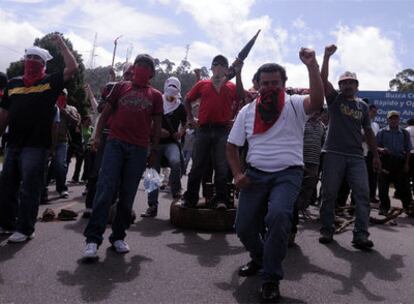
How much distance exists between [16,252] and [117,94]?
1768 mm

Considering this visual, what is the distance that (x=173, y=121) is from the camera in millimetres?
7246

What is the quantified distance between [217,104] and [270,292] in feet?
10.4

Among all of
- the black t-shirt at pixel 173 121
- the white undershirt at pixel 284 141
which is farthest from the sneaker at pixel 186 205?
the white undershirt at pixel 284 141

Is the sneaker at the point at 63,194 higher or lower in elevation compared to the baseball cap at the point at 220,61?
lower

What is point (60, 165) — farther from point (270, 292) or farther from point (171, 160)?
point (270, 292)

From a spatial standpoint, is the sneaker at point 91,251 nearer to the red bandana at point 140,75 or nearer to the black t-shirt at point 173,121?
the red bandana at point 140,75

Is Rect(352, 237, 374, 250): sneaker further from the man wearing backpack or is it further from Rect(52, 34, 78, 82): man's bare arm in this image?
the man wearing backpack

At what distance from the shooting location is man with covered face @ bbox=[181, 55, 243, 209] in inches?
250

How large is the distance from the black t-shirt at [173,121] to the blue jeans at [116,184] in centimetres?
206

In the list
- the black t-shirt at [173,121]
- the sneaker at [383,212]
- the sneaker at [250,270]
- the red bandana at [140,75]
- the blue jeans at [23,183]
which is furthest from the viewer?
the sneaker at [383,212]

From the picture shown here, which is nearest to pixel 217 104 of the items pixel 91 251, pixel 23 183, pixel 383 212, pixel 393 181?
pixel 23 183

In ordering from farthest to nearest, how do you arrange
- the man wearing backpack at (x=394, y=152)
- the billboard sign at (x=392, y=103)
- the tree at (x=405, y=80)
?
the tree at (x=405, y=80), the billboard sign at (x=392, y=103), the man wearing backpack at (x=394, y=152)

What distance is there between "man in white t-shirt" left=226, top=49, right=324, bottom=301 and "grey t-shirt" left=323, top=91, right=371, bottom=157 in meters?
2.10

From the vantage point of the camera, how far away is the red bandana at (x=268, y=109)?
13.2 feet
